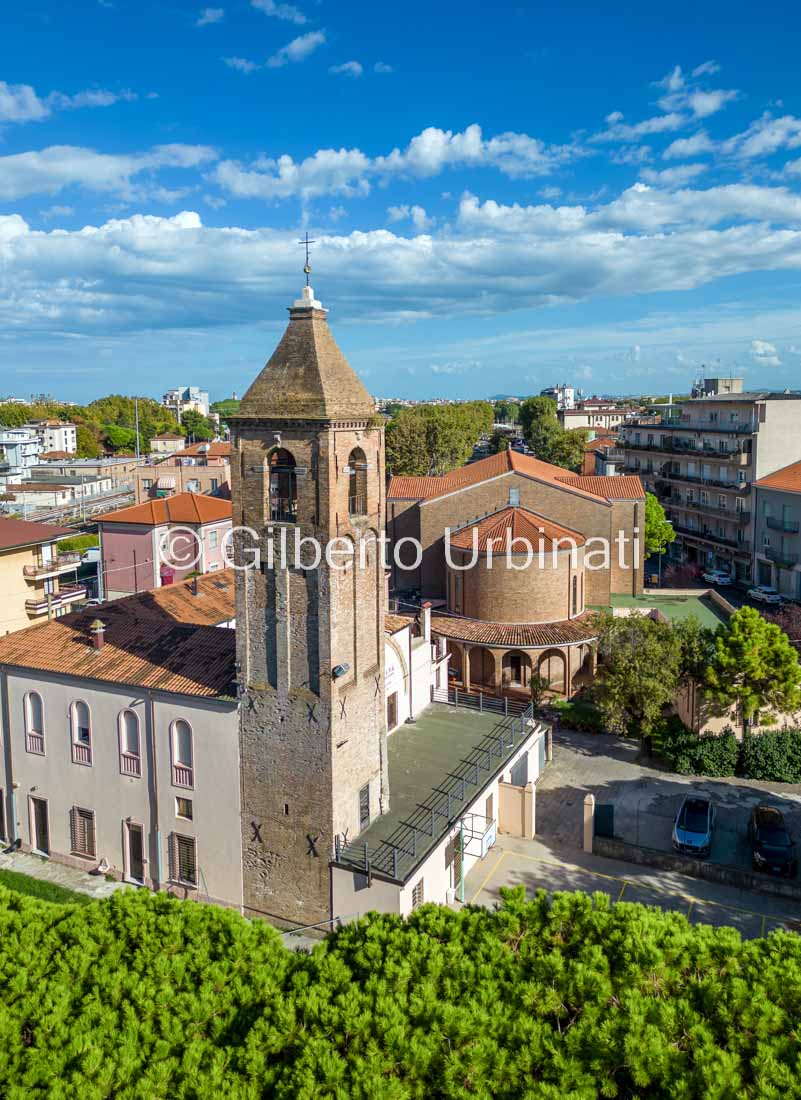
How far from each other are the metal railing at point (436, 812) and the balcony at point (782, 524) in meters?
33.6

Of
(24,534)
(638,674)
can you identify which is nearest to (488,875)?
(638,674)

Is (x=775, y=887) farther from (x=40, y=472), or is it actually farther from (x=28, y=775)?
(x=40, y=472)

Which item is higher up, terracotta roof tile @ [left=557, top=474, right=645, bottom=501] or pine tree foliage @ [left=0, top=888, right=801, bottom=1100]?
terracotta roof tile @ [left=557, top=474, right=645, bottom=501]

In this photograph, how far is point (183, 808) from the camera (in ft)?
77.6

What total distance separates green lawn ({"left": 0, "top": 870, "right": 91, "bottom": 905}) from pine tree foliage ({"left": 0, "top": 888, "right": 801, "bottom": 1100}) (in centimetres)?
900

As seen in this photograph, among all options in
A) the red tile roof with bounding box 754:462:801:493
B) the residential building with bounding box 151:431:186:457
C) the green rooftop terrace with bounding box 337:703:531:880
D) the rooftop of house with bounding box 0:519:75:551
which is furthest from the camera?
the residential building with bounding box 151:431:186:457

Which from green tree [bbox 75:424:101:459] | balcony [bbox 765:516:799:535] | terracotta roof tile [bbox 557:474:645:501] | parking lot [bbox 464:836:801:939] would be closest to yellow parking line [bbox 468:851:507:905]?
parking lot [bbox 464:836:801:939]

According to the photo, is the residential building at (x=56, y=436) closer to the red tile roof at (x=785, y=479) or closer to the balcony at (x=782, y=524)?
the red tile roof at (x=785, y=479)

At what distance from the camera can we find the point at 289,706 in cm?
2164

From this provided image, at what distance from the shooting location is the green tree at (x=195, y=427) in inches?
6452

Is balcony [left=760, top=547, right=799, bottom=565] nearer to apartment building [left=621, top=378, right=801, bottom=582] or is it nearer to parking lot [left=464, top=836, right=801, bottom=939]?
apartment building [left=621, top=378, right=801, bottom=582]

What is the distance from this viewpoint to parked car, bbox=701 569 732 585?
61.6m

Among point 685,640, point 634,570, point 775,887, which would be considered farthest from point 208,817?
point 634,570

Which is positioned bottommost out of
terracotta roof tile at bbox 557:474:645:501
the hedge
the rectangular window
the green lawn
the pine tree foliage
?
the green lawn
